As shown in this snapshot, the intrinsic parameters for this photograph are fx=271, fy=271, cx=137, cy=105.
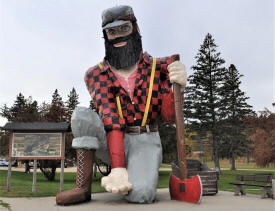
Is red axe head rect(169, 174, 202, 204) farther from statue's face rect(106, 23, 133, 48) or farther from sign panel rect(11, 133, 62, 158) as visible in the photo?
sign panel rect(11, 133, 62, 158)

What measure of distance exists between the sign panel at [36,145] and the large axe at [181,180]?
13.2ft

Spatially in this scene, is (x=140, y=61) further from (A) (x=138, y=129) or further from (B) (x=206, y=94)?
(B) (x=206, y=94)

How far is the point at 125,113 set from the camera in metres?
3.81

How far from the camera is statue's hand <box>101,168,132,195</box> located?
3.20 meters

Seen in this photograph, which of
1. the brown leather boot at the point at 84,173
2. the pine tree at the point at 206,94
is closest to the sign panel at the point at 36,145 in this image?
the brown leather boot at the point at 84,173

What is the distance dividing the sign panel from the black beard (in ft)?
12.0

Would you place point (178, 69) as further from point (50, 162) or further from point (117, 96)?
point (50, 162)

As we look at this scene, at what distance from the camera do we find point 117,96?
3.85 metres

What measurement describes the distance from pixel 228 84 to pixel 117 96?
16999 millimetres

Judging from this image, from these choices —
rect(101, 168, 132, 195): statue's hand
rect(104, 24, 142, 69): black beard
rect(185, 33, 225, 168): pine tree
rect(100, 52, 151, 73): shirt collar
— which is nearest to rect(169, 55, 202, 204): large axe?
rect(100, 52, 151, 73): shirt collar

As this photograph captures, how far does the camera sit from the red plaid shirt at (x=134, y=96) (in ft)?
12.4

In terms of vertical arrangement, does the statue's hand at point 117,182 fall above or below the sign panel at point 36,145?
below

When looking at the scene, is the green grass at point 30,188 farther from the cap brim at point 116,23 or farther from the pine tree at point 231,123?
the pine tree at point 231,123

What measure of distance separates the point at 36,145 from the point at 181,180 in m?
4.52
